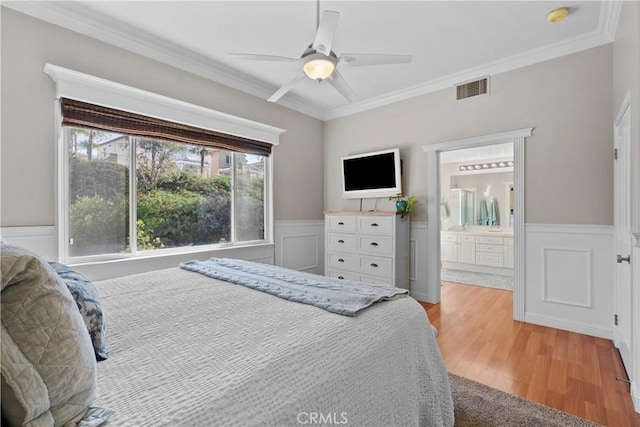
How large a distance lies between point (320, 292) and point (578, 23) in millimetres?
3168

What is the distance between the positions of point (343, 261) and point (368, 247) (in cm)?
43

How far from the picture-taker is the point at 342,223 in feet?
13.2

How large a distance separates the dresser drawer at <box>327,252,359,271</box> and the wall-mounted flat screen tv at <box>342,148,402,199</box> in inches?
35.8

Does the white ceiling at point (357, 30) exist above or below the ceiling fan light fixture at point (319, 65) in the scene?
above

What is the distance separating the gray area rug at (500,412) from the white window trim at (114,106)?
110 inches

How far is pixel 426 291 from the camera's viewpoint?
12.3 ft

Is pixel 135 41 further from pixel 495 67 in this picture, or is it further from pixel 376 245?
pixel 495 67

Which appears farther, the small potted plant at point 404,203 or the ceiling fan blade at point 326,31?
the small potted plant at point 404,203

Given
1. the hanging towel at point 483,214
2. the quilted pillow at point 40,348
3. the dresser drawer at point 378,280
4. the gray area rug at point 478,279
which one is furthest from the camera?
the hanging towel at point 483,214

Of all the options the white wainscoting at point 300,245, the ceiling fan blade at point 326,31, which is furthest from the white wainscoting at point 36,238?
the ceiling fan blade at point 326,31

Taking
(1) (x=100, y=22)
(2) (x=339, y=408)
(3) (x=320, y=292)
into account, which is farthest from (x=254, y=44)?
(2) (x=339, y=408)

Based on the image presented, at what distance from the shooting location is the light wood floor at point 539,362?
5.82 ft

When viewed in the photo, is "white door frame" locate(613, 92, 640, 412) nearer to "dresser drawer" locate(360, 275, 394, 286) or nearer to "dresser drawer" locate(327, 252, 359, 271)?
"dresser drawer" locate(360, 275, 394, 286)

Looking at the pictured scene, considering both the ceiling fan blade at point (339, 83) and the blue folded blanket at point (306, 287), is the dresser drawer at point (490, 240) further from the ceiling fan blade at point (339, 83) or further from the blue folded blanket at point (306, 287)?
the blue folded blanket at point (306, 287)
